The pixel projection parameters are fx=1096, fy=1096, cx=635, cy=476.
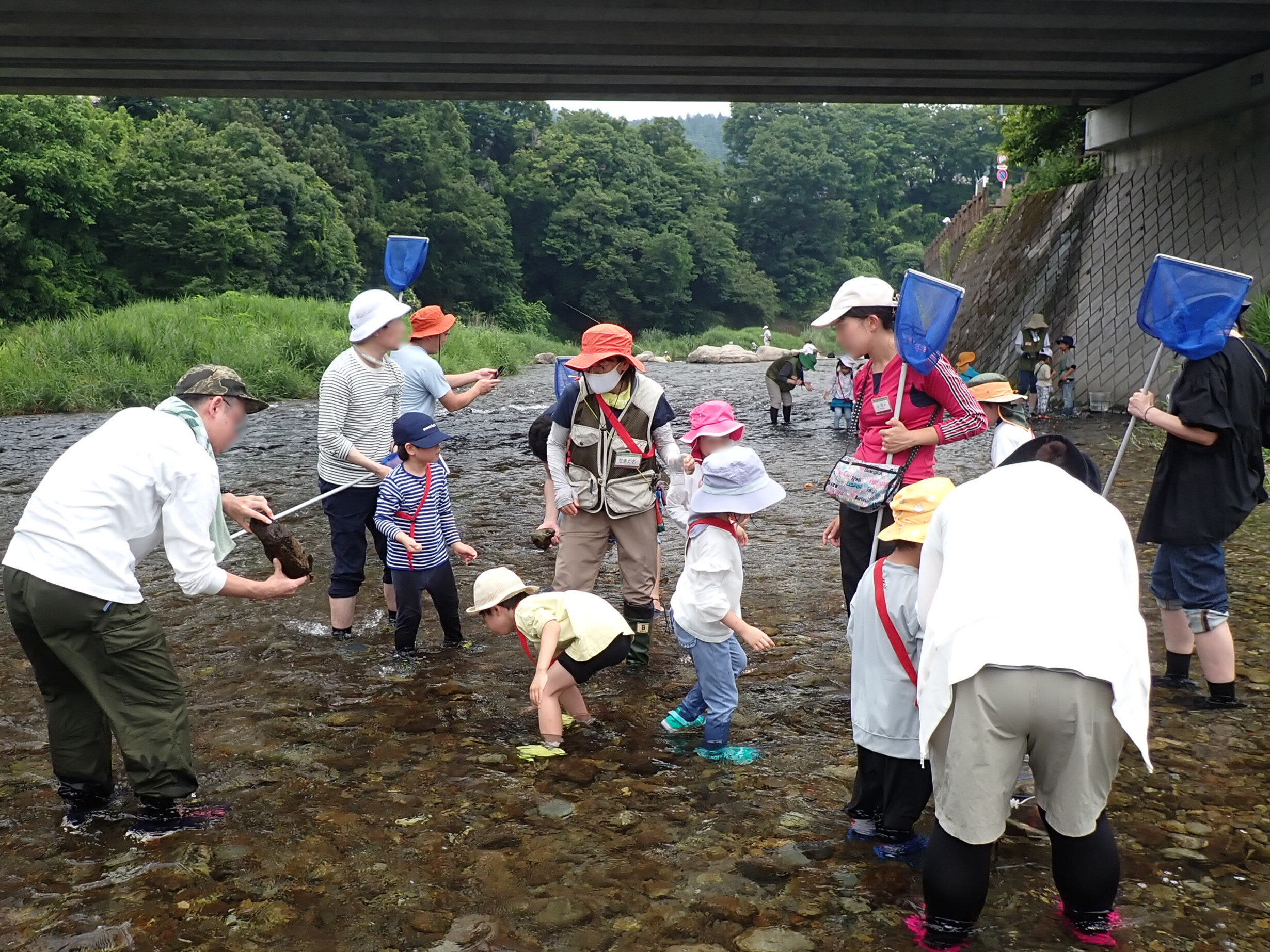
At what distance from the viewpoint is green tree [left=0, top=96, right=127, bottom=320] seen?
38.1 m

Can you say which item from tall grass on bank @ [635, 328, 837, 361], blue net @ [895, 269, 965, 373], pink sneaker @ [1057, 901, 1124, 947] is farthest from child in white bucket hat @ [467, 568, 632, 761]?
tall grass on bank @ [635, 328, 837, 361]

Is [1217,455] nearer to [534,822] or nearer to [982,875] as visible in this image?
[982,875]

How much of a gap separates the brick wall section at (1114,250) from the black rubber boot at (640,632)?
1399 cm

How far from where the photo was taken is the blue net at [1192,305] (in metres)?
5.11

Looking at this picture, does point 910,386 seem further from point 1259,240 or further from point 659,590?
point 1259,240

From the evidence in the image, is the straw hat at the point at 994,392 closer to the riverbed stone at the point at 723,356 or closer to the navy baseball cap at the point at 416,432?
the navy baseball cap at the point at 416,432

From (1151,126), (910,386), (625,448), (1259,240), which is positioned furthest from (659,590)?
(1151,126)

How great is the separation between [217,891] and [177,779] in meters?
0.52

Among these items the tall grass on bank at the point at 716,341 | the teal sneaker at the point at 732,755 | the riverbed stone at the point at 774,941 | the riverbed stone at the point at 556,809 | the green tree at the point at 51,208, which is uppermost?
the green tree at the point at 51,208

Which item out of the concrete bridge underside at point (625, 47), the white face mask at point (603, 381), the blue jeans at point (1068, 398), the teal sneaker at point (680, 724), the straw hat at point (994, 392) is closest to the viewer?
the teal sneaker at point (680, 724)

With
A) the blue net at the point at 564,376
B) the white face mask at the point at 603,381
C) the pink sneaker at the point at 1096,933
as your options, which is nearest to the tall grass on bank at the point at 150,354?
the blue net at the point at 564,376

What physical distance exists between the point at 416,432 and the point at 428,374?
3.78 feet

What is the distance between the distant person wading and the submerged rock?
1663mm

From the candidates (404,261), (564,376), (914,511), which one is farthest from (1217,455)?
(404,261)
